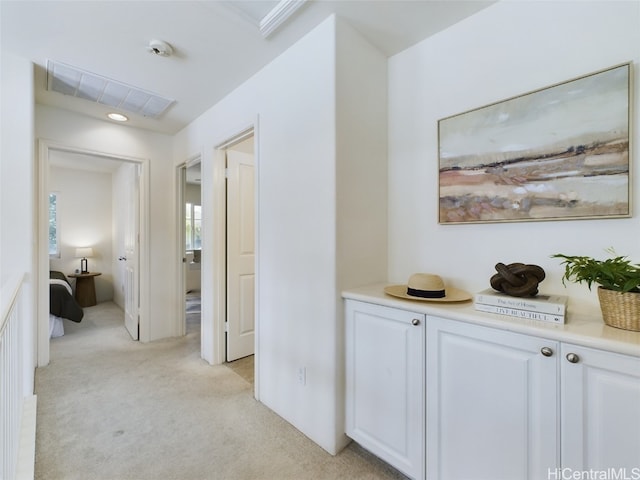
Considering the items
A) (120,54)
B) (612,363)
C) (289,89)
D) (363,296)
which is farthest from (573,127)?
(120,54)

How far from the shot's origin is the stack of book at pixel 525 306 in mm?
1075

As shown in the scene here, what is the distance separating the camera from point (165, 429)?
71.8 inches

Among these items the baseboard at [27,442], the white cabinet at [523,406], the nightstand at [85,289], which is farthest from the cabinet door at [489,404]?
the nightstand at [85,289]

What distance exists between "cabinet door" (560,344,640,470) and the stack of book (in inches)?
5.4

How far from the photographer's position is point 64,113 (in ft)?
9.40

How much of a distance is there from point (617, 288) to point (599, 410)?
401 millimetres

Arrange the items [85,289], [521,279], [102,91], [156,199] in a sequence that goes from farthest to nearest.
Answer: [85,289] < [156,199] < [102,91] < [521,279]

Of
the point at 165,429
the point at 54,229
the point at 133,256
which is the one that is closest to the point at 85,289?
the point at 54,229

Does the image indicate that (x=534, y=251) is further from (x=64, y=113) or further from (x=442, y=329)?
(x=64, y=113)

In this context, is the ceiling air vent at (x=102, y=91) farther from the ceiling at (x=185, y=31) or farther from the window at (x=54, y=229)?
the window at (x=54, y=229)

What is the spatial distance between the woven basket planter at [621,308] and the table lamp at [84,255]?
21.3 ft

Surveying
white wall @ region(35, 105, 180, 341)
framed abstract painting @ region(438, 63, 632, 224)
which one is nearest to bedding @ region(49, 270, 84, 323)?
white wall @ region(35, 105, 180, 341)

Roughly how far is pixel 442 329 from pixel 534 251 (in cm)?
62

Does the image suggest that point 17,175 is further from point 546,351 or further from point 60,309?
point 546,351
